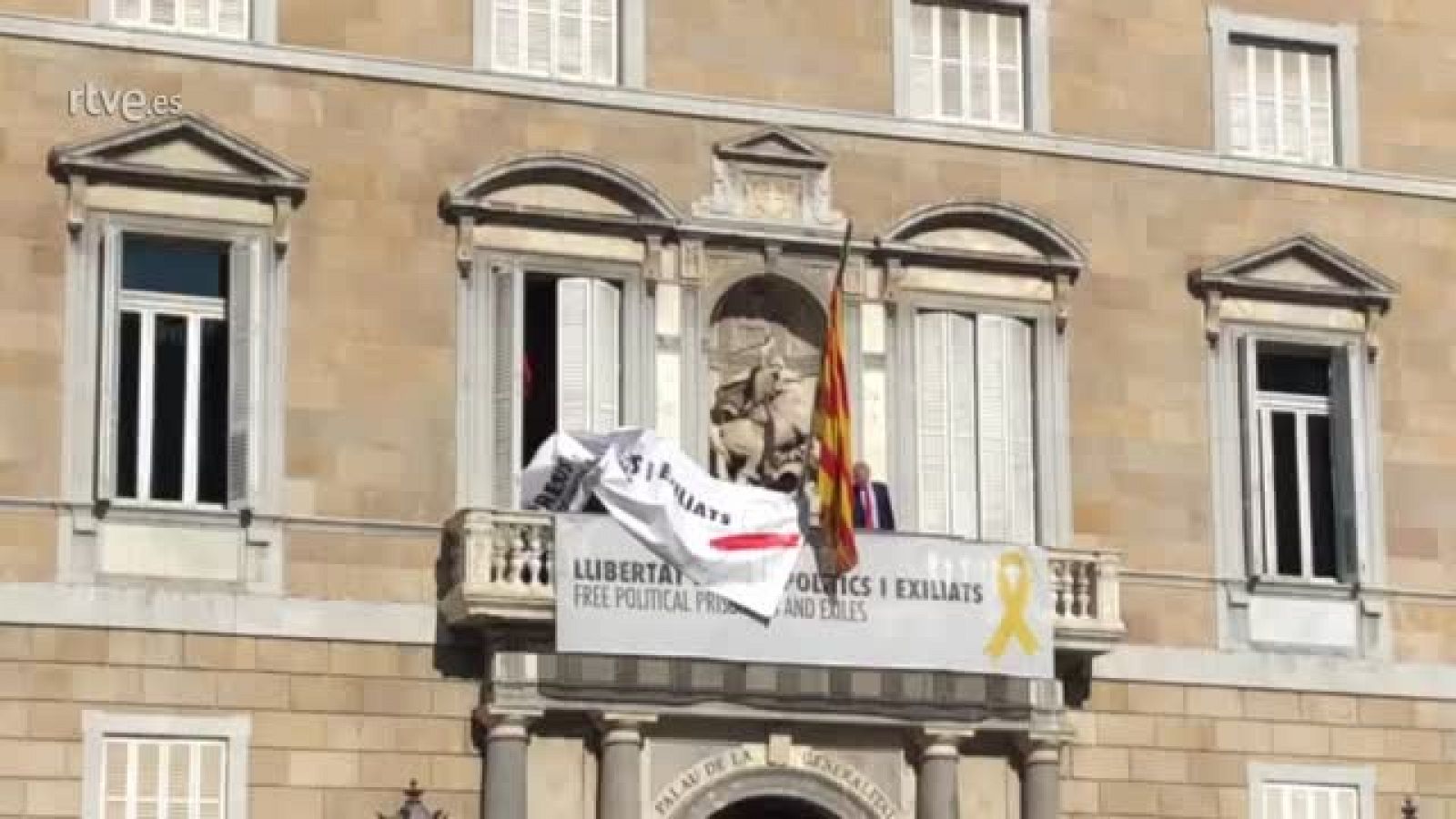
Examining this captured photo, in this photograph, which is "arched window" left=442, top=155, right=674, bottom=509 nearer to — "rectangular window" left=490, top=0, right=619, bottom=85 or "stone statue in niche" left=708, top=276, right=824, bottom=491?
"stone statue in niche" left=708, top=276, right=824, bottom=491

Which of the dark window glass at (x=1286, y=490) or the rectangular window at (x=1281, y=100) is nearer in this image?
the dark window glass at (x=1286, y=490)

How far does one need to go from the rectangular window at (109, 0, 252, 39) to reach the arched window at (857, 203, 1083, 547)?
256 inches

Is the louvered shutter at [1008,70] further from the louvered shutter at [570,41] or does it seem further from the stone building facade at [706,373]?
the louvered shutter at [570,41]

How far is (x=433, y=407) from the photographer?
31266 millimetres

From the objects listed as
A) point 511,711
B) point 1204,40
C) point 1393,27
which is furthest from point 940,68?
point 511,711

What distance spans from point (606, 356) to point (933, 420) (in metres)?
3.35

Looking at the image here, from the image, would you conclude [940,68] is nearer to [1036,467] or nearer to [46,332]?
[1036,467]

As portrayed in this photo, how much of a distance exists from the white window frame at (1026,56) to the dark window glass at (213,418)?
293 inches

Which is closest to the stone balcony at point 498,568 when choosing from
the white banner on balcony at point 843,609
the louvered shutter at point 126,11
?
the white banner on balcony at point 843,609

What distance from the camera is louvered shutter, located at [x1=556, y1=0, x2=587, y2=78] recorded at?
32625 millimetres

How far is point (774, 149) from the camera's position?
33.0 meters

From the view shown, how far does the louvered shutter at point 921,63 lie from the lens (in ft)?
111

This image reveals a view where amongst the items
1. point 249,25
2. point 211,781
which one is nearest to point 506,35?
point 249,25

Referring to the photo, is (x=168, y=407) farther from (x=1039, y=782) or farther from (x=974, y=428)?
(x=1039, y=782)
